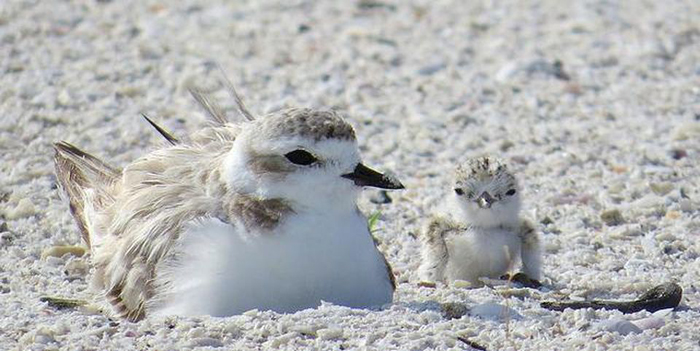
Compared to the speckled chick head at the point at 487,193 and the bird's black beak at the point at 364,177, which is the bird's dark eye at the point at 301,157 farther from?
the speckled chick head at the point at 487,193

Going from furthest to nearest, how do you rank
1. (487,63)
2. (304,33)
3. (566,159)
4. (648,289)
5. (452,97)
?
(304,33) < (487,63) < (452,97) < (566,159) < (648,289)

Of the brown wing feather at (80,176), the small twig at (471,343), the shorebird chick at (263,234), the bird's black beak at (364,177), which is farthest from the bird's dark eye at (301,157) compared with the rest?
the brown wing feather at (80,176)

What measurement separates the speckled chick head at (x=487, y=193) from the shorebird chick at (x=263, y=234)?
1.06 meters

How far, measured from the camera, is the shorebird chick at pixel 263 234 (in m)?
5.42

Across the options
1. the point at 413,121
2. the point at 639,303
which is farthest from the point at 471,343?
the point at 413,121

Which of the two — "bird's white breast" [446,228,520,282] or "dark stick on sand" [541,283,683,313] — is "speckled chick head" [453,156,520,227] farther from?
"dark stick on sand" [541,283,683,313]

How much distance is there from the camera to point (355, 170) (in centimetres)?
557

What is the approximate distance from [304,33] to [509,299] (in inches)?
216

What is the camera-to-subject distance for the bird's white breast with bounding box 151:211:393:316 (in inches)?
213

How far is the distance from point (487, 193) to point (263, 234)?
163 cm

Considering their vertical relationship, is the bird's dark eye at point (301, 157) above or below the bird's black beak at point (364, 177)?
above

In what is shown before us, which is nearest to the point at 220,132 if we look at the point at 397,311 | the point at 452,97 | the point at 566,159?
the point at 397,311

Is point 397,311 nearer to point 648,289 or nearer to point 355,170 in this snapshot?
point 355,170

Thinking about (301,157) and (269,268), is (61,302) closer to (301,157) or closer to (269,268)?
(269,268)
